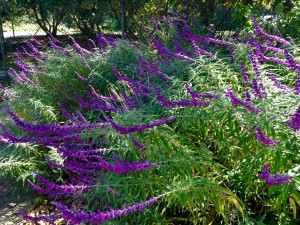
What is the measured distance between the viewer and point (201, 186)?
2.39 meters

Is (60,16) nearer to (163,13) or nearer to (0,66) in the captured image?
(0,66)

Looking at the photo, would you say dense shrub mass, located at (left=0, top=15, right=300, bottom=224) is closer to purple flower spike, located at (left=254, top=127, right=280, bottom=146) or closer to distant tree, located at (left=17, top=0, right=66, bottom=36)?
purple flower spike, located at (left=254, top=127, right=280, bottom=146)

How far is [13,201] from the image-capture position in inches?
162

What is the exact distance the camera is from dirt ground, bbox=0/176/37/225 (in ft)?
12.5

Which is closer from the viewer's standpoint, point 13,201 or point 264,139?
point 264,139

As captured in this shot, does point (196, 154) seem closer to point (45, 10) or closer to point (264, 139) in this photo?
point (264, 139)

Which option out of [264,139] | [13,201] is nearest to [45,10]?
[13,201]

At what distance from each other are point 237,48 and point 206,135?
3.70ft

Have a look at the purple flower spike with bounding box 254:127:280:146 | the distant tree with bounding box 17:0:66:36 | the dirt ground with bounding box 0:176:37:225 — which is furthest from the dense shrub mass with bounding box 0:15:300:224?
the distant tree with bounding box 17:0:66:36

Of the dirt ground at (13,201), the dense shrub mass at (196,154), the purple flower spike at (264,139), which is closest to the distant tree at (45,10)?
the dirt ground at (13,201)

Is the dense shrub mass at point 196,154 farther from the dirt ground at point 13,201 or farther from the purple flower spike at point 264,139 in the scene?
the dirt ground at point 13,201

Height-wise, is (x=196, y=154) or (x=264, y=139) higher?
(x=264, y=139)

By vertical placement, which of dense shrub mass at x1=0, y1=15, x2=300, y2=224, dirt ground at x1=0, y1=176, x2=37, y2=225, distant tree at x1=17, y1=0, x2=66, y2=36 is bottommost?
dirt ground at x1=0, y1=176, x2=37, y2=225

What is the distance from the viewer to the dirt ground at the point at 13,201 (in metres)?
3.82
